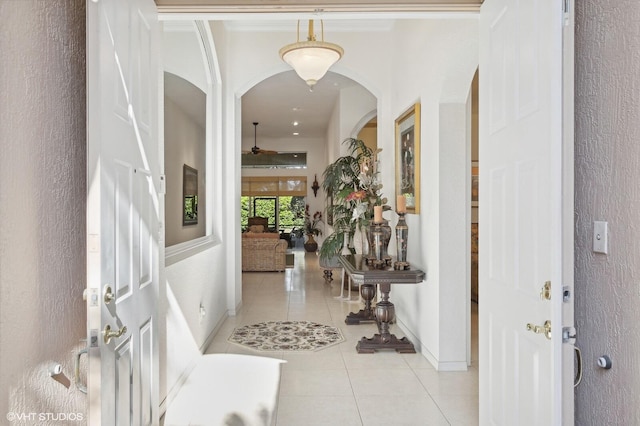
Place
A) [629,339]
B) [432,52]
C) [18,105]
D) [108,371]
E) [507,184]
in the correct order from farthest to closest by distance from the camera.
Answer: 1. [432,52]
2. [507,184]
3. [108,371]
4. [629,339]
5. [18,105]

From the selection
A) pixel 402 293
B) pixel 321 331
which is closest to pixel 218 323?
pixel 321 331

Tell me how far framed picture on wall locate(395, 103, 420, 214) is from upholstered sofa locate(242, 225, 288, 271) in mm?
4588

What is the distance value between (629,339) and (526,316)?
1.17ft

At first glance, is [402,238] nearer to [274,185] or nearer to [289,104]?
[289,104]

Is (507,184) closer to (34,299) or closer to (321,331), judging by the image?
(34,299)

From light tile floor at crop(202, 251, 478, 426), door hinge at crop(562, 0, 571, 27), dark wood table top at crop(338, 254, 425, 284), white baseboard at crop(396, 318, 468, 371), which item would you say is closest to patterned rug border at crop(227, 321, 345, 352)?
light tile floor at crop(202, 251, 478, 426)

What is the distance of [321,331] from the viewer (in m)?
4.77

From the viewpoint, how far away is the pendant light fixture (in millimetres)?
3766

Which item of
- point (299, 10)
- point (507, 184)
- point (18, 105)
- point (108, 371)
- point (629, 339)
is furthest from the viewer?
point (299, 10)

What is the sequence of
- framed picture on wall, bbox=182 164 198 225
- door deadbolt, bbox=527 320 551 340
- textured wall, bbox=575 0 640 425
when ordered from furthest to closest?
1. framed picture on wall, bbox=182 164 198 225
2. door deadbolt, bbox=527 320 551 340
3. textured wall, bbox=575 0 640 425

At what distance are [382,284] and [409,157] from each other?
4.30ft

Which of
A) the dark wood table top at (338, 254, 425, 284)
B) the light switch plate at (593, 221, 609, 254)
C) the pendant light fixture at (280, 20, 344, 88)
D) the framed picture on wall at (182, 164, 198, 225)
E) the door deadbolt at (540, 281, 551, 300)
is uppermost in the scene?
the pendant light fixture at (280, 20, 344, 88)

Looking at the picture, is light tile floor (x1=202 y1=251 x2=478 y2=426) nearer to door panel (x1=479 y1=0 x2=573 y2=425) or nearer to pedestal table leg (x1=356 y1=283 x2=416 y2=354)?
pedestal table leg (x1=356 y1=283 x2=416 y2=354)

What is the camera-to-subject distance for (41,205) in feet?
4.64
